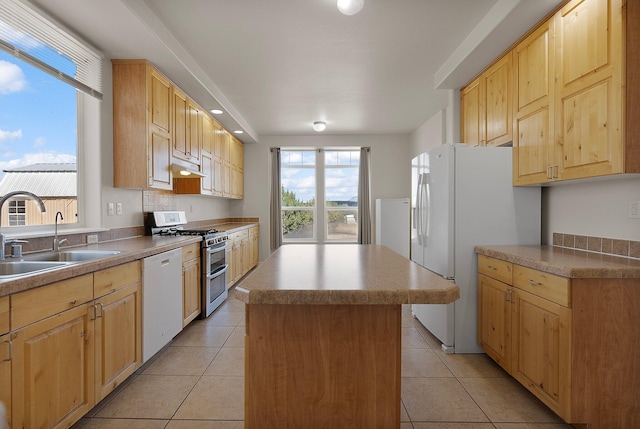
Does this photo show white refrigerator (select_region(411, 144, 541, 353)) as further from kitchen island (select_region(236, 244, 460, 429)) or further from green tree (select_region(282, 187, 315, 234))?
green tree (select_region(282, 187, 315, 234))

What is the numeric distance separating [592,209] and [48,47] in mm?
3863

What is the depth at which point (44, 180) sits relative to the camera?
8.23 ft

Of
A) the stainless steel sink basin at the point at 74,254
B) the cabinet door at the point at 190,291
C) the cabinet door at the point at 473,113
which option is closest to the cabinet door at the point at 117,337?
the stainless steel sink basin at the point at 74,254

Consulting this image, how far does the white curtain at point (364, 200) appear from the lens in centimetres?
692

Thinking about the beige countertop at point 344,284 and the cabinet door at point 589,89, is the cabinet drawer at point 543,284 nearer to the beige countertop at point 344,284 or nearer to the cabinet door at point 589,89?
the cabinet door at point 589,89

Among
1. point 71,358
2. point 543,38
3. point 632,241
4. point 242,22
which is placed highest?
point 242,22

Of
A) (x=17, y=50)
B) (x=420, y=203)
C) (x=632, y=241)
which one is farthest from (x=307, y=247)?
(x=17, y=50)

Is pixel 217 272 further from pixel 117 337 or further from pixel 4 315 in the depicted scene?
pixel 4 315

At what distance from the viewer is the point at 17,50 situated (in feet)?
6.78

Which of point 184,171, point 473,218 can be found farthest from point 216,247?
point 473,218

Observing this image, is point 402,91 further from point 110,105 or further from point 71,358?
point 71,358

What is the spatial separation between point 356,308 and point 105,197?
2511 mm

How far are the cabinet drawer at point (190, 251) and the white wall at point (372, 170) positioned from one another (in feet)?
11.1

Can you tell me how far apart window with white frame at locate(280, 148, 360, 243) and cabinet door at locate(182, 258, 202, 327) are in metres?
3.75
